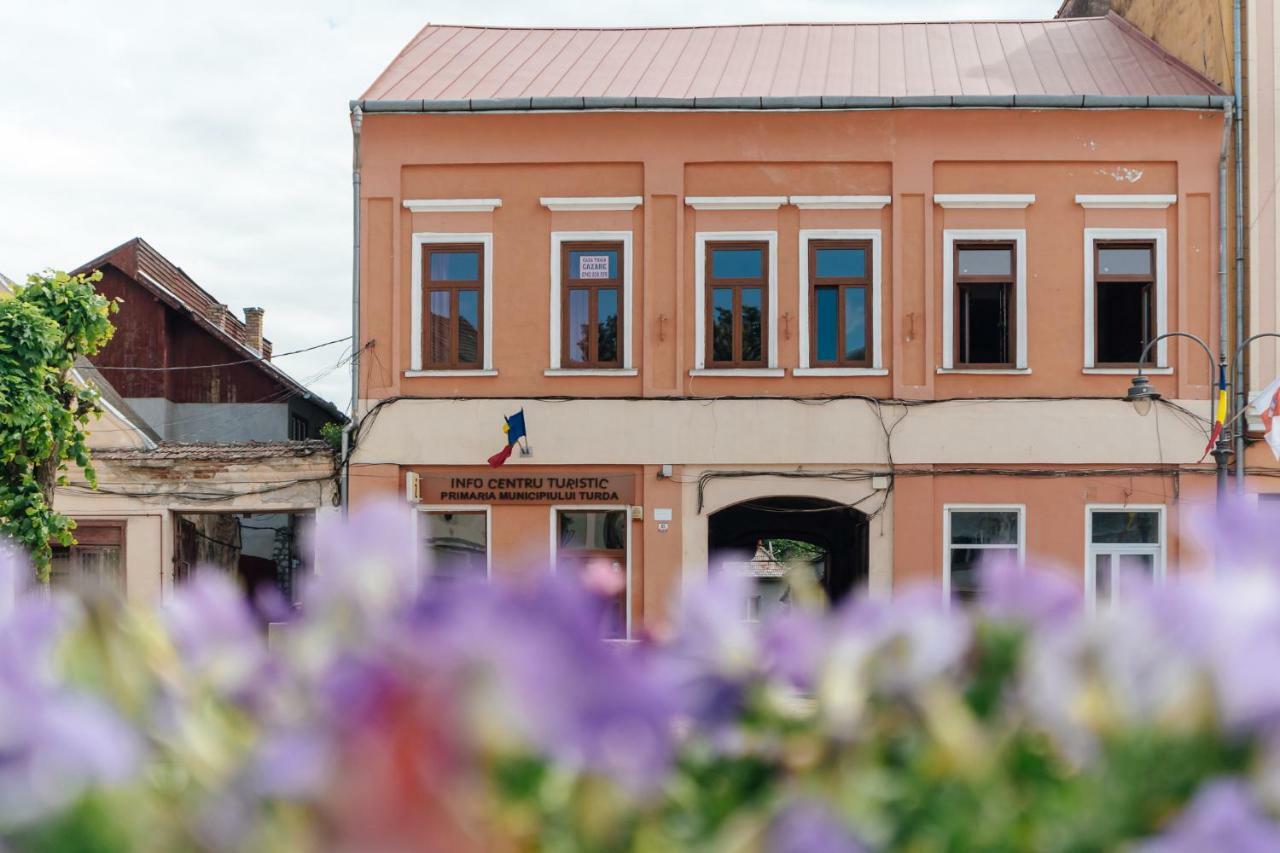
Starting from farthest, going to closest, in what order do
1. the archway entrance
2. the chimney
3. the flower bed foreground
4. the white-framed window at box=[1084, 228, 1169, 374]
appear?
the chimney → the archway entrance → the white-framed window at box=[1084, 228, 1169, 374] → the flower bed foreground

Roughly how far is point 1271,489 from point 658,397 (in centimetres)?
739

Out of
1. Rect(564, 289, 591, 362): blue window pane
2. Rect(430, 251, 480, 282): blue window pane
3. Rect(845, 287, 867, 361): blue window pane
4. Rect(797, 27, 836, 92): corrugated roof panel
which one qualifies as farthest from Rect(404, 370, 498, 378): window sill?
Rect(797, 27, 836, 92): corrugated roof panel

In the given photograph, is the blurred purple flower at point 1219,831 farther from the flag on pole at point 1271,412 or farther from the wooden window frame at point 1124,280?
the wooden window frame at point 1124,280

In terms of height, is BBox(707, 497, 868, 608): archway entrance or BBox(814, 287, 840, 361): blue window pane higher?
BBox(814, 287, 840, 361): blue window pane

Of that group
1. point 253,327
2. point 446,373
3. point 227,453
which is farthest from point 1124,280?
point 253,327

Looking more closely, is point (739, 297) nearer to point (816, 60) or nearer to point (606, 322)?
point (606, 322)

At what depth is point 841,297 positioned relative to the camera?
15.9 metres

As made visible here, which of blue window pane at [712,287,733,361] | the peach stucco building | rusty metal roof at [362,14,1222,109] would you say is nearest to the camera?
the peach stucco building

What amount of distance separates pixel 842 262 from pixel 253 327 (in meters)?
20.1

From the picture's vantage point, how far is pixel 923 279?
15.7 meters

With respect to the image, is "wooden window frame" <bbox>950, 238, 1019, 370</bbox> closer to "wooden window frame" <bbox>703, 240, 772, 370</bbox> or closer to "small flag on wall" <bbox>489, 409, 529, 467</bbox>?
"wooden window frame" <bbox>703, 240, 772, 370</bbox>

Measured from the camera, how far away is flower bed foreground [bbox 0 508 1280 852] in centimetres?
65

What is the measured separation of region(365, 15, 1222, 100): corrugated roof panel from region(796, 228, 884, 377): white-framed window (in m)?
1.97

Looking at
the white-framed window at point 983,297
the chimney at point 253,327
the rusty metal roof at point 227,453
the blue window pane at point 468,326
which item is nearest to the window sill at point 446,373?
the blue window pane at point 468,326
